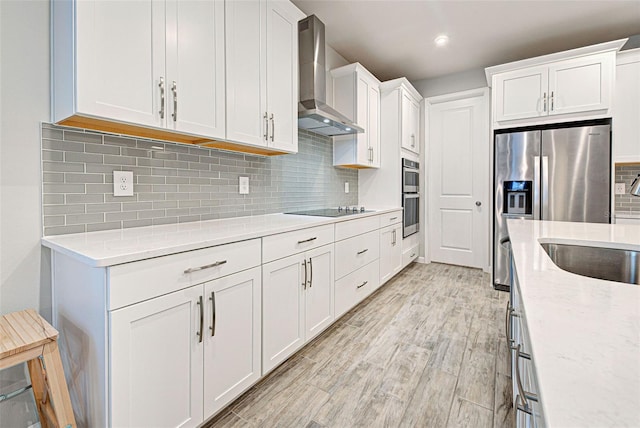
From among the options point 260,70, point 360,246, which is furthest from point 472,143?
point 260,70

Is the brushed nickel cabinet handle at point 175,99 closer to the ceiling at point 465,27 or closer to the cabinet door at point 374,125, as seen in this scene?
the ceiling at point 465,27

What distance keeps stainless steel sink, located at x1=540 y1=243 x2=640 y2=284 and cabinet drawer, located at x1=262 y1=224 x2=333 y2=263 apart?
1248 millimetres

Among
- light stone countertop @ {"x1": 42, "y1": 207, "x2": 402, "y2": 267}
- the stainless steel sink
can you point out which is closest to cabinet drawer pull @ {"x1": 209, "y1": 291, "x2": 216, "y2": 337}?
light stone countertop @ {"x1": 42, "y1": 207, "x2": 402, "y2": 267}

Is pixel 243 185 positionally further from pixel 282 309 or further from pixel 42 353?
pixel 42 353

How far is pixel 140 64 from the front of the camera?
1.35m

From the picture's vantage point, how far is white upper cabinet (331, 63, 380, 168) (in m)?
3.27

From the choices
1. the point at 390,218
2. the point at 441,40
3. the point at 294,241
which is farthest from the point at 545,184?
the point at 294,241

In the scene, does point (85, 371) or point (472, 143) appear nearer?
point (85, 371)

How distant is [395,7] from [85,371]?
3.24 meters

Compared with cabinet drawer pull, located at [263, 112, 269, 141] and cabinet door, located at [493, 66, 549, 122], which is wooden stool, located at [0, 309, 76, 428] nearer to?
cabinet drawer pull, located at [263, 112, 269, 141]

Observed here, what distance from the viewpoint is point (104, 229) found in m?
1.51

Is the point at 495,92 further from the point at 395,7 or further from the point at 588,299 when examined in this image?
the point at 588,299

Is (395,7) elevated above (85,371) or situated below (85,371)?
above

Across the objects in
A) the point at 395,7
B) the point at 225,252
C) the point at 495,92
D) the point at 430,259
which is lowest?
the point at 430,259
